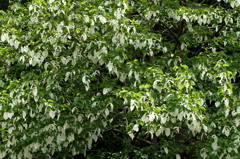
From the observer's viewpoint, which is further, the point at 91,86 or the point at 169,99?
the point at 91,86

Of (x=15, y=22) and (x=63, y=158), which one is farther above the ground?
(x=15, y=22)

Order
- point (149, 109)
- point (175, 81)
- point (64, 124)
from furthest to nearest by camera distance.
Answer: point (64, 124)
point (175, 81)
point (149, 109)

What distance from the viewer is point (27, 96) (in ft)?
11.9

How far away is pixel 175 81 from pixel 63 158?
2.17 meters

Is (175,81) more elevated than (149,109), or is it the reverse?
(175,81)

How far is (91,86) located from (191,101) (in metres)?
1.86

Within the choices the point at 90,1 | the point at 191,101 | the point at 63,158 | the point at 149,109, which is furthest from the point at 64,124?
the point at 90,1

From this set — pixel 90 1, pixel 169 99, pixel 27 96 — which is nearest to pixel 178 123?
pixel 169 99

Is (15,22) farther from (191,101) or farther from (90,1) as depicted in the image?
(191,101)

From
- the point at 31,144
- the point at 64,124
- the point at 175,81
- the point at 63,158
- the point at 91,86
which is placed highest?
the point at 175,81

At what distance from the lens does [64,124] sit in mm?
3900

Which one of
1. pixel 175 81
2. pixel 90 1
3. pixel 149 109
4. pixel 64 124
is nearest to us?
pixel 149 109

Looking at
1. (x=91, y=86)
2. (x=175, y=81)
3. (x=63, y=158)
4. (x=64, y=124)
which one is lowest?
(x=63, y=158)

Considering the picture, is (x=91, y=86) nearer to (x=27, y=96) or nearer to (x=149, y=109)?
(x=27, y=96)
